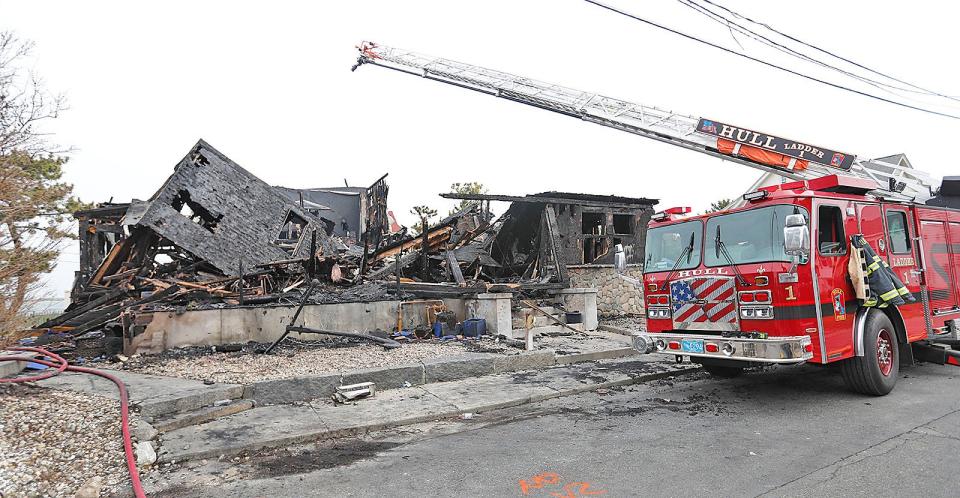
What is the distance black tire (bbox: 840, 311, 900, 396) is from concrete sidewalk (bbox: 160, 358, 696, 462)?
2.60m

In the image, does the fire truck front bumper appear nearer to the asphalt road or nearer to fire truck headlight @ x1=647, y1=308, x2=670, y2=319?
fire truck headlight @ x1=647, y1=308, x2=670, y2=319

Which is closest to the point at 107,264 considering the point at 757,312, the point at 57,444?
the point at 57,444

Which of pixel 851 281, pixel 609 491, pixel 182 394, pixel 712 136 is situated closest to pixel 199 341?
pixel 182 394

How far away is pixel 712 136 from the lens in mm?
15258

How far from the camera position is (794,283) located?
20.1 ft

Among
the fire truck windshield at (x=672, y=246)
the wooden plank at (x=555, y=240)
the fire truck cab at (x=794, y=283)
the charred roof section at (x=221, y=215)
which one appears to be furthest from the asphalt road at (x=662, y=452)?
the charred roof section at (x=221, y=215)

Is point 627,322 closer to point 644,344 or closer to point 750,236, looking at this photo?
point 644,344

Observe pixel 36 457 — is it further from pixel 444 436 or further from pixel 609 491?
pixel 609 491

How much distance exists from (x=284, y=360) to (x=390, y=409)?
307cm

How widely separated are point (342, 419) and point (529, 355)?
4.05m

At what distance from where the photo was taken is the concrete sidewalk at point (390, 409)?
548cm

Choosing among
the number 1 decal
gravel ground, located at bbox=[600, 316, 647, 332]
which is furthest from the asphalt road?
gravel ground, located at bbox=[600, 316, 647, 332]

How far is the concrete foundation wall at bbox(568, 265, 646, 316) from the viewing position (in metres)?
15.9

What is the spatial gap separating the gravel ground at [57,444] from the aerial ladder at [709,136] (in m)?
11.1
